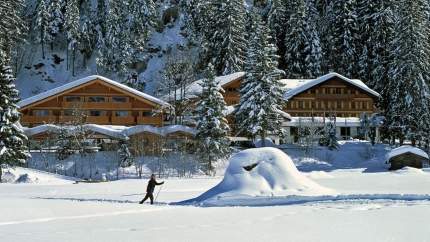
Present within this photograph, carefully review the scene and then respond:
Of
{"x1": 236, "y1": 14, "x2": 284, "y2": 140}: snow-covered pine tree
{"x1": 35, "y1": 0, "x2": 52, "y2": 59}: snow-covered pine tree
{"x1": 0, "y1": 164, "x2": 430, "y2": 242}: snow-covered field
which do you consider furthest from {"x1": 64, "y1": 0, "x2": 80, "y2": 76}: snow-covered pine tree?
{"x1": 0, "y1": 164, "x2": 430, "y2": 242}: snow-covered field

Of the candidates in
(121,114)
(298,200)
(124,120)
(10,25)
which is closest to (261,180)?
(298,200)

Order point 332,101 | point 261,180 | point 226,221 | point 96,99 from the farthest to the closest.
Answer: point 332,101
point 96,99
point 261,180
point 226,221

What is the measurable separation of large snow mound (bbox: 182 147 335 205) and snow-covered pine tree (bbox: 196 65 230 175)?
24.7 meters

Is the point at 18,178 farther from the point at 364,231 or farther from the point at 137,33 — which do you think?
the point at 137,33

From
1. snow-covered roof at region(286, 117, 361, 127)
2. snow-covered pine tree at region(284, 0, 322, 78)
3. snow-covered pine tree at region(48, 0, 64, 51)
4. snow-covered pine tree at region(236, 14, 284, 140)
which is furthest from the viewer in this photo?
snow-covered pine tree at region(48, 0, 64, 51)

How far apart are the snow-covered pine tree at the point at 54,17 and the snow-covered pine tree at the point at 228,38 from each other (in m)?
28.8

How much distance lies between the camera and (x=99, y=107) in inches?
2554

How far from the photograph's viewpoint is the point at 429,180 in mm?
36938

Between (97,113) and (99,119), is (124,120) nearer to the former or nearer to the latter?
(99,119)

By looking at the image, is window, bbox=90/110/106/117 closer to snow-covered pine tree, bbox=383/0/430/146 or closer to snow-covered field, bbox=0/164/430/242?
snow-covered pine tree, bbox=383/0/430/146

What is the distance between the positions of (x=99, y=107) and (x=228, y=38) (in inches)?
865

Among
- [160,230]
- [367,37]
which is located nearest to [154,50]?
[367,37]

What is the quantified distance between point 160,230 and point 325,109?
207 ft

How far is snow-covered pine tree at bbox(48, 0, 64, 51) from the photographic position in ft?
309
